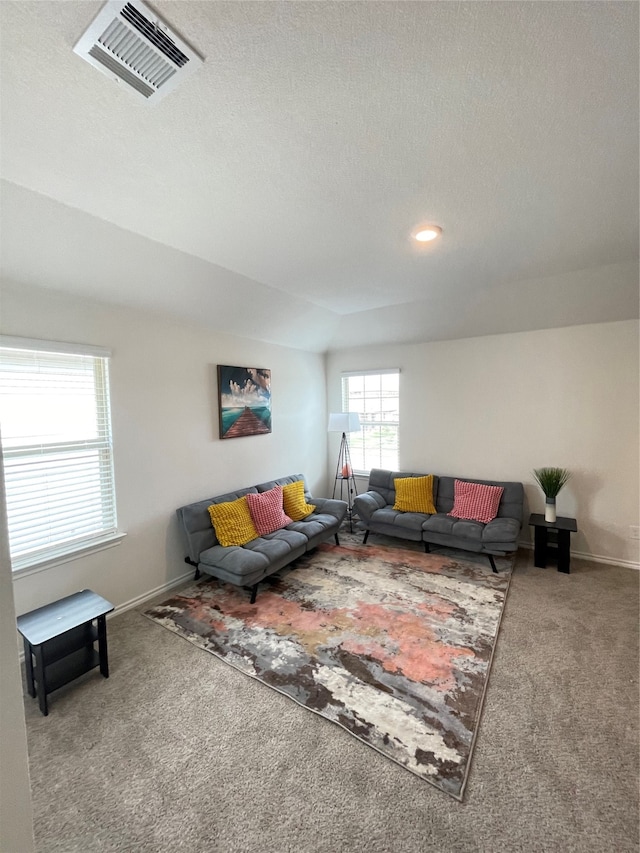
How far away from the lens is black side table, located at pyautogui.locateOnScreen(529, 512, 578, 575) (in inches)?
137

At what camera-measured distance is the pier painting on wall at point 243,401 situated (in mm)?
3830

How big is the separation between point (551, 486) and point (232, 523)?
3.27 meters

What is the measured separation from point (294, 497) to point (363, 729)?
2489 mm

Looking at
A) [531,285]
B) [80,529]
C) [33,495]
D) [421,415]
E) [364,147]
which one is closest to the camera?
[364,147]

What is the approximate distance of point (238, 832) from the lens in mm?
1424

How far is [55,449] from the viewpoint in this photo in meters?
2.60

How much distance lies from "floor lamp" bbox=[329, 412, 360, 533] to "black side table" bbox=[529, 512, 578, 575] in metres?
2.15

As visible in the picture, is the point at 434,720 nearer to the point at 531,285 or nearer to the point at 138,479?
the point at 138,479

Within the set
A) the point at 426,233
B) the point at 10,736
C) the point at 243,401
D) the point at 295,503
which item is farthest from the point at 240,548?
the point at 426,233

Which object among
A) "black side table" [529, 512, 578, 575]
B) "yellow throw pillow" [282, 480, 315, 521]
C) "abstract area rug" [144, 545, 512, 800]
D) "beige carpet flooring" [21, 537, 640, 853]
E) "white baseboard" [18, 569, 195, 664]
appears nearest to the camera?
"beige carpet flooring" [21, 537, 640, 853]

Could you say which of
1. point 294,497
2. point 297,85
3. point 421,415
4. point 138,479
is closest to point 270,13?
point 297,85

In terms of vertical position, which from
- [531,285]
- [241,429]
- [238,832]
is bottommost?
[238,832]

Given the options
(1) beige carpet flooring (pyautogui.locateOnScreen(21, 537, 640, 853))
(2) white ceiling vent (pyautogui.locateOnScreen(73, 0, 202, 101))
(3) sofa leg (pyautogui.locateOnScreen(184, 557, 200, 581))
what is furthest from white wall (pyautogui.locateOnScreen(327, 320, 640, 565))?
(2) white ceiling vent (pyautogui.locateOnScreen(73, 0, 202, 101))

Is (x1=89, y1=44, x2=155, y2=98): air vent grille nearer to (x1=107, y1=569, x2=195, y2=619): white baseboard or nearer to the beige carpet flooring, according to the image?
the beige carpet flooring
